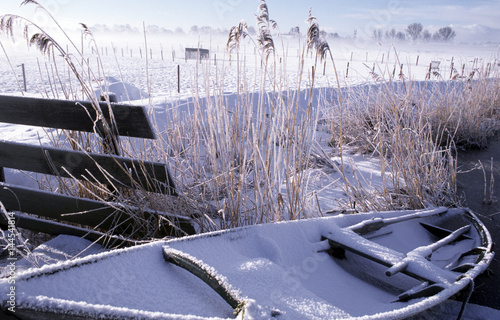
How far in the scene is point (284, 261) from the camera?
1763mm

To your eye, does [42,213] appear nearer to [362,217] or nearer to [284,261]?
[284,261]

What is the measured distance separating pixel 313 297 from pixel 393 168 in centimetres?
204

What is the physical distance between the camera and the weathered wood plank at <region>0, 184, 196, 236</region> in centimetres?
229

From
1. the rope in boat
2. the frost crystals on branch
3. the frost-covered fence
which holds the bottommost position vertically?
the rope in boat

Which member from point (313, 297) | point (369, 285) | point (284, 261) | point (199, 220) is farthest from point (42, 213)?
point (369, 285)

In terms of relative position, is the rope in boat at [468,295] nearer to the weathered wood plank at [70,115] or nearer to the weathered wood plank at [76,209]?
the weathered wood plank at [76,209]

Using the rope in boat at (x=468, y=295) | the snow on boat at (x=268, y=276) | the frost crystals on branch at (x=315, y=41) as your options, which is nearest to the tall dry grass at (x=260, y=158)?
the frost crystals on branch at (x=315, y=41)

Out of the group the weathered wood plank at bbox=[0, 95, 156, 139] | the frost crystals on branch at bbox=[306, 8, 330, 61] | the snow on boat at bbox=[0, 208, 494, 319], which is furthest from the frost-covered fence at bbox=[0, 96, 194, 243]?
the frost crystals on branch at bbox=[306, 8, 330, 61]

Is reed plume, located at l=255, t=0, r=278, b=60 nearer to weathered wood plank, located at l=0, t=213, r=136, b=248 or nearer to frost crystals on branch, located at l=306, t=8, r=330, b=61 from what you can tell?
frost crystals on branch, located at l=306, t=8, r=330, b=61

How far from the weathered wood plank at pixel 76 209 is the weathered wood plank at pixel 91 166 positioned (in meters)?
0.15

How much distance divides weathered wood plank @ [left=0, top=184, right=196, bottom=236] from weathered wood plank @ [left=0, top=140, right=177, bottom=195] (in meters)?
0.15

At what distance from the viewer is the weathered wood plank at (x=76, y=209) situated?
229 cm

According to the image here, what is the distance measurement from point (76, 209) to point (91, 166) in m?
0.34

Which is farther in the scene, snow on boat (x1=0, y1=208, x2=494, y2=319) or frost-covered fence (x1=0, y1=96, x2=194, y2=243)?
frost-covered fence (x1=0, y1=96, x2=194, y2=243)
